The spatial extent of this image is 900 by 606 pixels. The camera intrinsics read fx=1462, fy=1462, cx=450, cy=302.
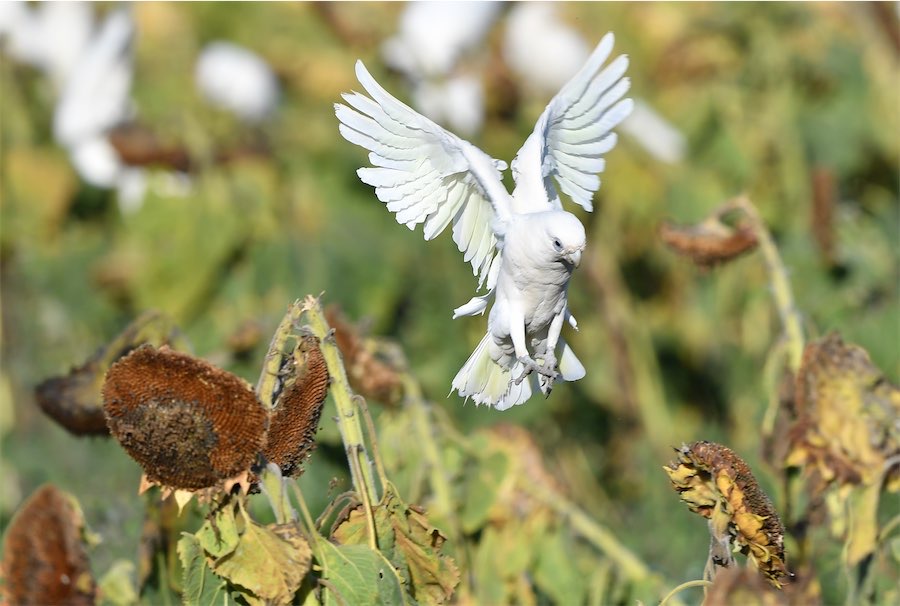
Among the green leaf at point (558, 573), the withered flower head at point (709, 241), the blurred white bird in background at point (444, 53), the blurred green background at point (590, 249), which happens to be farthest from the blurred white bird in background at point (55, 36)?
the withered flower head at point (709, 241)

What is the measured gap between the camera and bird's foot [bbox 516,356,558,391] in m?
2.13

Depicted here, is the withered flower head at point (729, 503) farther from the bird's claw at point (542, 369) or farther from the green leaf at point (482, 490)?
the green leaf at point (482, 490)

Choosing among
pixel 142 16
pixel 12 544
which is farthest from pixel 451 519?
pixel 142 16

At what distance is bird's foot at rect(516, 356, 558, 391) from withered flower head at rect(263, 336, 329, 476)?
34 cm

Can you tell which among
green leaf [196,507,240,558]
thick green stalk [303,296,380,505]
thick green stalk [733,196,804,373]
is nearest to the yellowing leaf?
green leaf [196,507,240,558]

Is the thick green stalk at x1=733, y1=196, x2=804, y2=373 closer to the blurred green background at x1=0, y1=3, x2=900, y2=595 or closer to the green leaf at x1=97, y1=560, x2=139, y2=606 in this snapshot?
the blurred green background at x1=0, y1=3, x2=900, y2=595

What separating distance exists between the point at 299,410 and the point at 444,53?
4.24m

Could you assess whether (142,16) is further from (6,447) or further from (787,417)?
(787,417)

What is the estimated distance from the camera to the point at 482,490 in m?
2.90

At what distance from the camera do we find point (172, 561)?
8.35 ft

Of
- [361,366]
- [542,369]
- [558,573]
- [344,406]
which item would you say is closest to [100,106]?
[361,366]

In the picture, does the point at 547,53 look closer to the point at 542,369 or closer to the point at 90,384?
the point at 90,384

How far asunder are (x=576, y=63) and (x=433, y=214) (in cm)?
393

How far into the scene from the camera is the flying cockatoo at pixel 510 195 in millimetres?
2049
